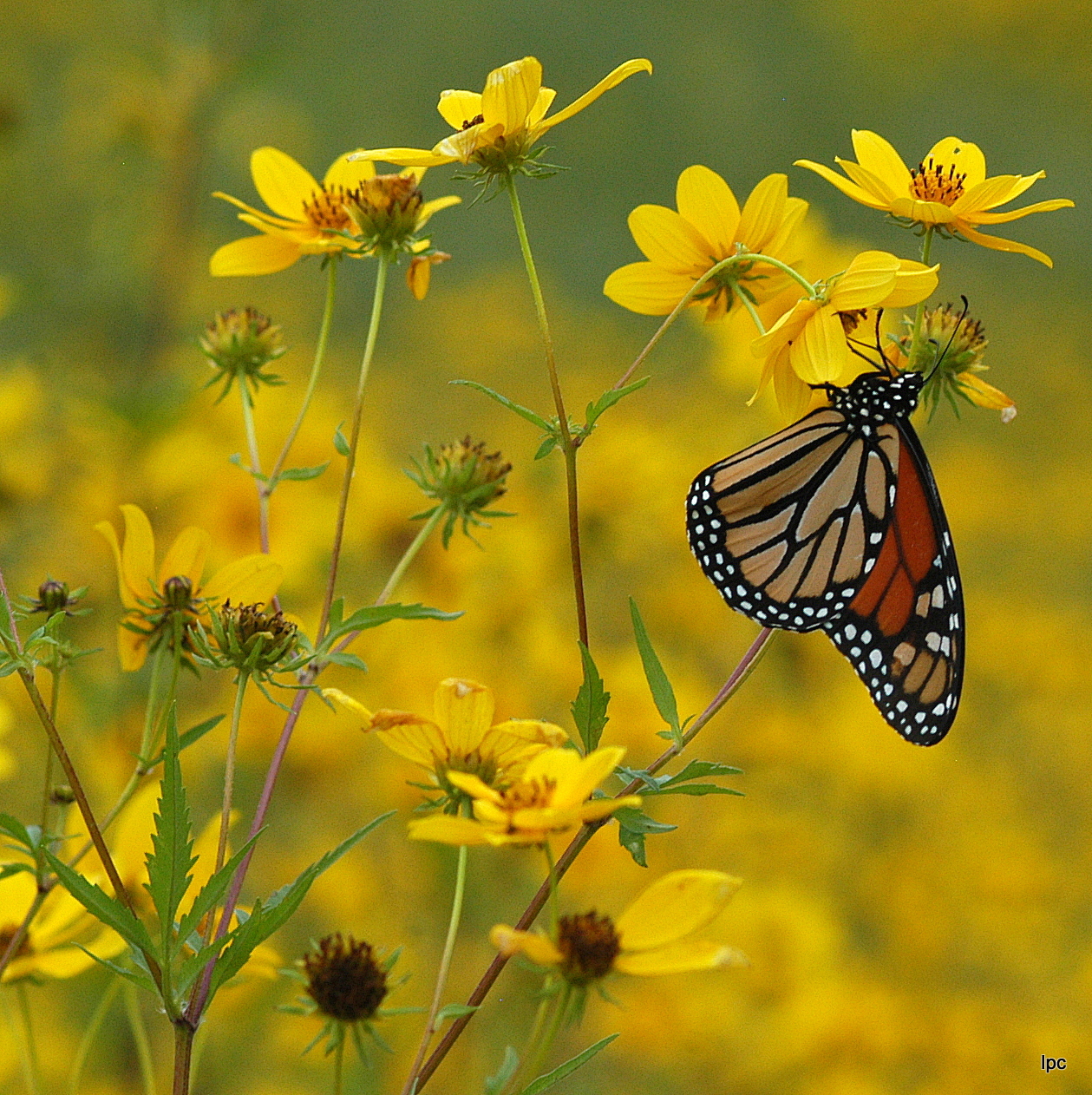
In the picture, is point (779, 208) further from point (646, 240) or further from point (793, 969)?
point (793, 969)

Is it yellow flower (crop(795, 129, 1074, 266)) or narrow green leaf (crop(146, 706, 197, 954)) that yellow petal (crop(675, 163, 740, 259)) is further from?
narrow green leaf (crop(146, 706, 197, 954))

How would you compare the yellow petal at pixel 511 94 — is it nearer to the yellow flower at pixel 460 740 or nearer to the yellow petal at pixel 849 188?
the yellow petal at pixel 849 188

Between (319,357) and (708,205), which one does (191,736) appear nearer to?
(319,357)

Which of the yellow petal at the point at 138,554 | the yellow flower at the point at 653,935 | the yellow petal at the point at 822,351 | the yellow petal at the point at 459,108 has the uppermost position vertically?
the yellow petal at the point at 459,108


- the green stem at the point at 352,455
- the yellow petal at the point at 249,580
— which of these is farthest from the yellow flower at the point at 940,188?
the yellow petal at the point at 249,580

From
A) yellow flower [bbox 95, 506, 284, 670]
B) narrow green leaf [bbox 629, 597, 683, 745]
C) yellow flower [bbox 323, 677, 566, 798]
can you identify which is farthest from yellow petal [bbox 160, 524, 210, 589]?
narrow green leaf [bbox 629, 597, 683, 745]

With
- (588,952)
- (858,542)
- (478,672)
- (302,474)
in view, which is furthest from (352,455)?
(478,672)
